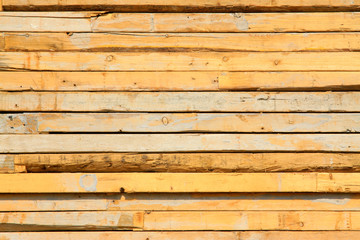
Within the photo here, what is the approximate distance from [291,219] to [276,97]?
99 centimetres

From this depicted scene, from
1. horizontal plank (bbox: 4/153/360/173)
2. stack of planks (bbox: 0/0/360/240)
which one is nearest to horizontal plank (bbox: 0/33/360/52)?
stack of planks (bbox: 0/0/360/240)

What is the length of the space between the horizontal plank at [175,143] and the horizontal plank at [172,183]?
21 centimetres

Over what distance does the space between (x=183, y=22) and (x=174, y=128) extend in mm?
920

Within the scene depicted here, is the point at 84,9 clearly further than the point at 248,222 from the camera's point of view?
Yes

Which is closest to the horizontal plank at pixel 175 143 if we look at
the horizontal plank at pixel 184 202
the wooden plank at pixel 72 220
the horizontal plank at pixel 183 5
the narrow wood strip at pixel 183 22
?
the horizontal plank at pixel 184 202

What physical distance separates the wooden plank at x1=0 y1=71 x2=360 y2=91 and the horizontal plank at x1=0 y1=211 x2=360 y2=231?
1020mm

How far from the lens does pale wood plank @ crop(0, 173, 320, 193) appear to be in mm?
2531

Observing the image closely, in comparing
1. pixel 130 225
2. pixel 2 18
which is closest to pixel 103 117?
pixel 130 225

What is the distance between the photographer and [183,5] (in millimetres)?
2740


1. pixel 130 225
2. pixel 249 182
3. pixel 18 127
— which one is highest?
pixel 18 127

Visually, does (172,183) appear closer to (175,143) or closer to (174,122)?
(175,143)

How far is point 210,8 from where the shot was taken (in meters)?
2.77

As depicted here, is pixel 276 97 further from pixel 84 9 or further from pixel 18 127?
pixel 18 127

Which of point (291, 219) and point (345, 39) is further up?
point (345, 39)
